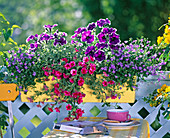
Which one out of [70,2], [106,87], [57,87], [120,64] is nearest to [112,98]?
[106,87]

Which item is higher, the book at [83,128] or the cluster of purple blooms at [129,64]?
the cluster of purple blooms at [129,64]

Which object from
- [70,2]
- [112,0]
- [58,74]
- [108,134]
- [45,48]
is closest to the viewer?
[108,134]

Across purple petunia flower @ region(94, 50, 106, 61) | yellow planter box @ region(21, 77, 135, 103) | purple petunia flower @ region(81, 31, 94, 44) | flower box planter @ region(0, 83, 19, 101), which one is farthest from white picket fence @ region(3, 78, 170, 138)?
purple petunia flower @ region(81, 31, 94, 44)

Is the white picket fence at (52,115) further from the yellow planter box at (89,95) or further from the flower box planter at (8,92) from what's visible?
the flower box planter at (8,92)

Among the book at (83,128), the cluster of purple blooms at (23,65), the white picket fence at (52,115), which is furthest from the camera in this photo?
the white picket fence at (52,115)

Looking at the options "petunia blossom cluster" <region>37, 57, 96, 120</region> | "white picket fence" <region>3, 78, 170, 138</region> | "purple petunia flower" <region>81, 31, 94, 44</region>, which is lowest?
"white picket fence" <region>3, 78, 170, 138</region>

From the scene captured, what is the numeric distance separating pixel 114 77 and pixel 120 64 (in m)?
0.10

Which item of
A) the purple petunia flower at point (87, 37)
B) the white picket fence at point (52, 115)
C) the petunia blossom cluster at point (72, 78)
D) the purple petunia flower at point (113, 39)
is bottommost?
the white picket fence at point (52, 115)

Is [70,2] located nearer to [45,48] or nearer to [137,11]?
[137,11]

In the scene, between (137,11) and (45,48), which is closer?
(45,48)

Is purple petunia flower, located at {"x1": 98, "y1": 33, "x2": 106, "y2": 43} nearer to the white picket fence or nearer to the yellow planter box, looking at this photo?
the yellow planter box

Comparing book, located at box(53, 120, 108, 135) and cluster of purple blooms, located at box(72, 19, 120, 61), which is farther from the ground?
cluster of purple blooms, located at box(72, 19, 120, 61)

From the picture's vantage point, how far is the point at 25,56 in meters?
1.82

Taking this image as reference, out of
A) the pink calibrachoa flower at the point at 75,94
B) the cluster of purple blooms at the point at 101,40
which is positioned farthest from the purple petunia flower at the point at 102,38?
the pink calibrachoa flower at the point at 75,94
